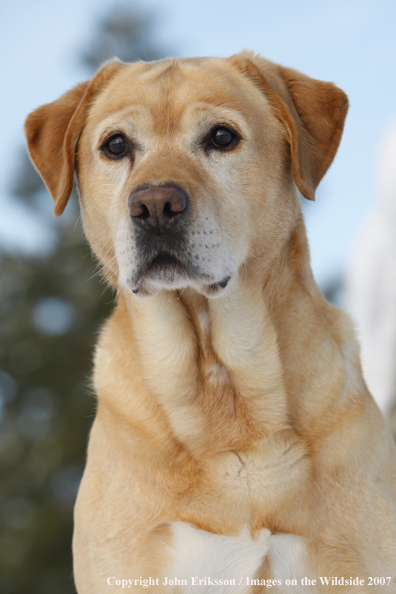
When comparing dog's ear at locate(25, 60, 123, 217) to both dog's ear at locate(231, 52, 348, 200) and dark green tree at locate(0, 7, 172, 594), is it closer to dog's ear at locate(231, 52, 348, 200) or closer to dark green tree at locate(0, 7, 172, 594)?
dog's ear at locate(231, 52, 348, 200)

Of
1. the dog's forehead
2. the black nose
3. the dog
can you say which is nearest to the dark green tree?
the dog

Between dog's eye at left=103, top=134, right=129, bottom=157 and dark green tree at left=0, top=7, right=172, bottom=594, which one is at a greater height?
dog's eye at left=103, top=134, right=129, bottom=157

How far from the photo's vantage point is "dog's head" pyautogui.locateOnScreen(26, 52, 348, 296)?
8.45 feet

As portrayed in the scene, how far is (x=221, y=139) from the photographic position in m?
2.88

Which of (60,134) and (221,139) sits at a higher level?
(221,139)

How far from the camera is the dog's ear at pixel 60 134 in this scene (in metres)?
3.17

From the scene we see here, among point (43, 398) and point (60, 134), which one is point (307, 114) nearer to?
point (60, 134)

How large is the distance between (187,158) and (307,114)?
0.70 meters

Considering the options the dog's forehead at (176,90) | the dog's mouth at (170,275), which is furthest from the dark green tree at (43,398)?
the dog's mouth at (170,275)

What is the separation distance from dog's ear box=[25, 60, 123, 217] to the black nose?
2.57 ft

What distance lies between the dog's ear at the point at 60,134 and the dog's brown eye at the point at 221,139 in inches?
29.9

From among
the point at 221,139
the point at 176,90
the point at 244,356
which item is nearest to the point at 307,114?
the point at 221,139

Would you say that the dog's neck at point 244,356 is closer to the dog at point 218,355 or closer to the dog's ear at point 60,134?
the dog at point 218,355

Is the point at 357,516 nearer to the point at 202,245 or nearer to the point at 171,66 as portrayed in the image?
the point at 202,245
